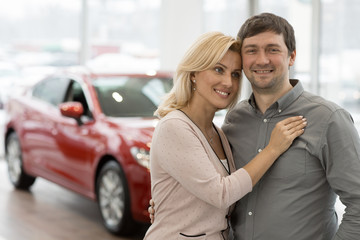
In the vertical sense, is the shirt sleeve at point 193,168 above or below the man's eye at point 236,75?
below

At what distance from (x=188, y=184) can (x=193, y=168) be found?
0.21 feet

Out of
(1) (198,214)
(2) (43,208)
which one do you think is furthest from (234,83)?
(2) (43,208)

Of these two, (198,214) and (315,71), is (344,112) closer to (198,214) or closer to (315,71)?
(198,214)

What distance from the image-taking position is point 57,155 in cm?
596

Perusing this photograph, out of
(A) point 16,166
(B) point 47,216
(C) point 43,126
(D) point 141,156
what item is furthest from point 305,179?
(A) point 16,166

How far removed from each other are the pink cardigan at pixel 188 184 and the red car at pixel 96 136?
2.48m

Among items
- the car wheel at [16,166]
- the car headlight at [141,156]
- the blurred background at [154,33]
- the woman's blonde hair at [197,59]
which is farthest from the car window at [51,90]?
the woman's blonde hair at [197,59]

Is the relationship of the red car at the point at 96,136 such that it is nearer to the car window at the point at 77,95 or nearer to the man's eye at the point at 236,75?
the car window at the point at 77,95

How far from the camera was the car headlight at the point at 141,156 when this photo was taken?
4.82m

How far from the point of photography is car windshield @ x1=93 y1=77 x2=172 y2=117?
18.5ft

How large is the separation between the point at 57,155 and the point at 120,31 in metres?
4.93

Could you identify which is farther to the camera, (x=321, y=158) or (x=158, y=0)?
(x=158, y=0)

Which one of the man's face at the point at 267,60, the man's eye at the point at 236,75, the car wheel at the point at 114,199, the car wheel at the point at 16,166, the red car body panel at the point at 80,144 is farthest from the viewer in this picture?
the car wheel at the point at 16,166

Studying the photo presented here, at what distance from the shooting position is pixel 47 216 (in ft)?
19.6
